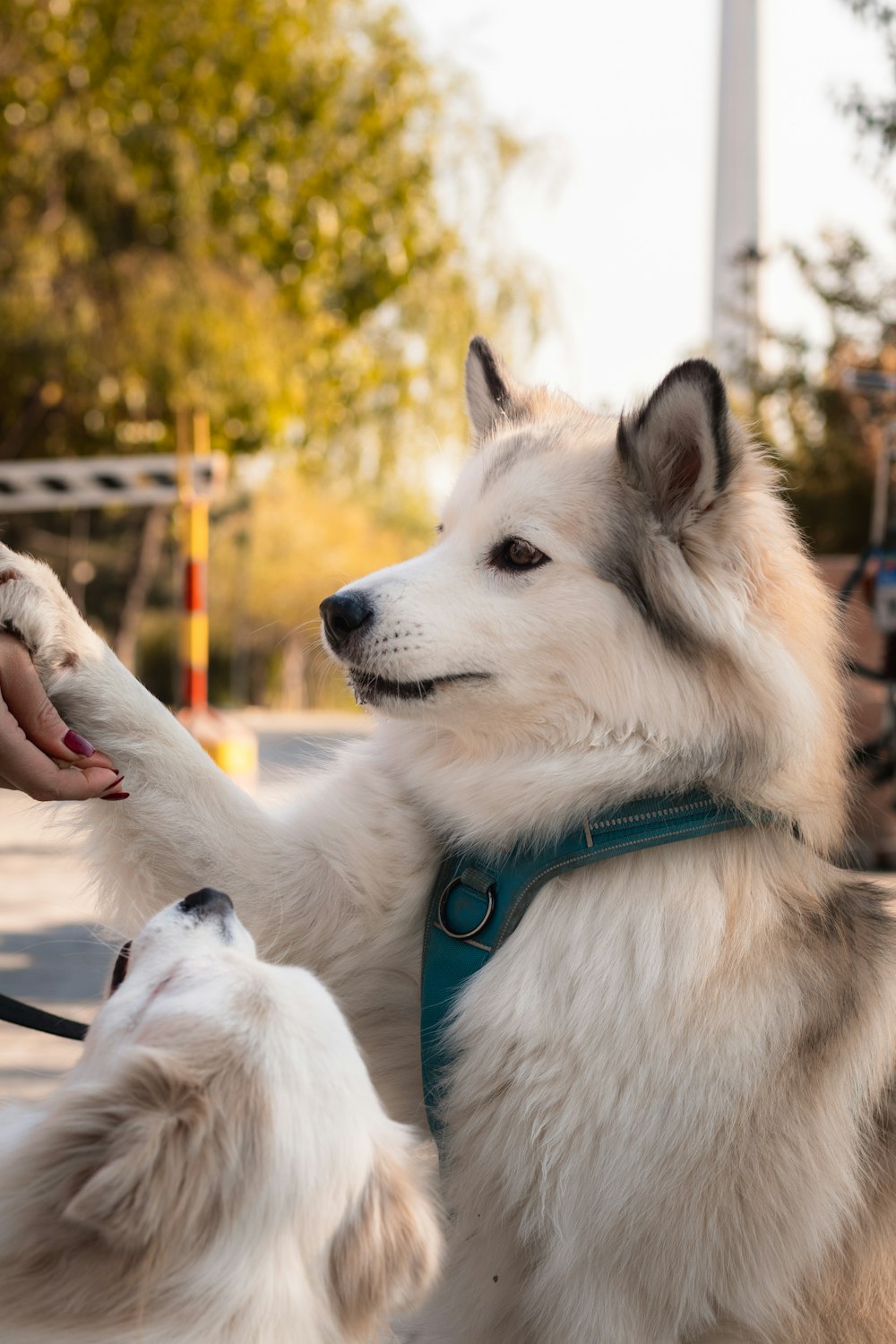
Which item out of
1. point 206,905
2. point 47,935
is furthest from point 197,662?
point 206,905

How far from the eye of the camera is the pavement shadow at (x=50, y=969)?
16.2 ft

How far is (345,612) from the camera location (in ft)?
8.21

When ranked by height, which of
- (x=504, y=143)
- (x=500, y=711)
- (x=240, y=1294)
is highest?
(x=504, y=143)

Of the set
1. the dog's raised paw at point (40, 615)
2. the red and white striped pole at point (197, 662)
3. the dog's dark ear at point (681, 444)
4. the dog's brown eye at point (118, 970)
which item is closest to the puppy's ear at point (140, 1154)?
the dog's brown eye at point (118, 970)

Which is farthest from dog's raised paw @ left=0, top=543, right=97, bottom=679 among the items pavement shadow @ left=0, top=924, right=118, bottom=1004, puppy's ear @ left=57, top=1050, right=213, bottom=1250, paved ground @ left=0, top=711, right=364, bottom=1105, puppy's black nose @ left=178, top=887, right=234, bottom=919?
pavement shadow @ left=0, top=924, right=118, bottom=1004

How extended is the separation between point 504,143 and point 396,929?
15.4m

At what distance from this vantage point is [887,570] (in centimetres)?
693

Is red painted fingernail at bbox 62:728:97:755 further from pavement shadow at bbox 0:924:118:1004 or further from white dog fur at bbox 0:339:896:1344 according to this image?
pavement shadow at bbox 0:924:118:1004

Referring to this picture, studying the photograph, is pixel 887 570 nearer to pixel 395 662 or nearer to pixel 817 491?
pixel 395 662

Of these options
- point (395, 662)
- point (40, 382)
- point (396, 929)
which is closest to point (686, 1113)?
point (396, 929)

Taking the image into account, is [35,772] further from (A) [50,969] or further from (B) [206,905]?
(A) [50,969]

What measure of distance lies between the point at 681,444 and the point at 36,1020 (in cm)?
162

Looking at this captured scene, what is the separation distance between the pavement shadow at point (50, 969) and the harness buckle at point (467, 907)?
267cm

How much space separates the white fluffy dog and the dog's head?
0.80m
